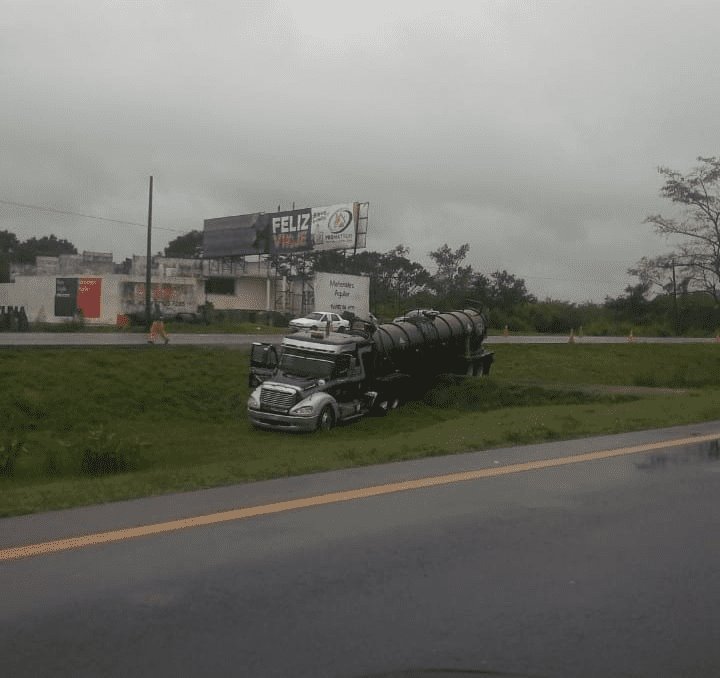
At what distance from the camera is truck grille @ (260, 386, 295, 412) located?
24.1 meters

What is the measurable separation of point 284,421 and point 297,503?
54.0 ft

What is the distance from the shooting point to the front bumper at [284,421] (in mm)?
24031

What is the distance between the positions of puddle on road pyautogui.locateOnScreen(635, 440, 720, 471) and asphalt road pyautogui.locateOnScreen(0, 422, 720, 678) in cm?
134

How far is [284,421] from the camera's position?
2423 cm

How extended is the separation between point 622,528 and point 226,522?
9.12 ft

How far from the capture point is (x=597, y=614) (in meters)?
5.36

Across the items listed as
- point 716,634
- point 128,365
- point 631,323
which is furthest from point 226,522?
point 631,323

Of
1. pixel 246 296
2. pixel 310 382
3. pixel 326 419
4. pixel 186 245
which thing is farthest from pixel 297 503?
pixel 186 245

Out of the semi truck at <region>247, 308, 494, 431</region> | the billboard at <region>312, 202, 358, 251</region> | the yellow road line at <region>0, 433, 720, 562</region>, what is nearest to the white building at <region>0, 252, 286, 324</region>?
the billboard at <region>312, 202, 358, 251</region>

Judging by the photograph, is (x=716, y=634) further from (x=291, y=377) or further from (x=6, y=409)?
(x=6, y=409)

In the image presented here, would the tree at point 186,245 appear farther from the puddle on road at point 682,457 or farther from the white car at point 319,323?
the puddle on road at point 682,457

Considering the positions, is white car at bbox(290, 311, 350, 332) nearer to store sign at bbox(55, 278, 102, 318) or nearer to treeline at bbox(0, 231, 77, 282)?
store sign at bbox(55, 278, 102, 318)

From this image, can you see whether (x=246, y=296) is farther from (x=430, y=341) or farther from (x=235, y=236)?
(x=430, y=341)

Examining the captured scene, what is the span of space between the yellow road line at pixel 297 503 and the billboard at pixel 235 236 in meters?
66.1
